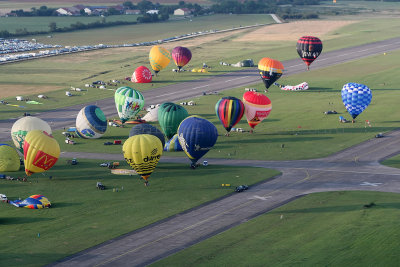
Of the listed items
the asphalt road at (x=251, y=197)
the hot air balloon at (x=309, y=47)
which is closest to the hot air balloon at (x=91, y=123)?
the asphalt road at (x=251, y=197)

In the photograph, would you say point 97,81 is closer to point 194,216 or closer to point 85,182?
point 85,182

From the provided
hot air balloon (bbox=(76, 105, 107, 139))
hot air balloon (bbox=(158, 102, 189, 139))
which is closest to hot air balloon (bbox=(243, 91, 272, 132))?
hot air balloon (bbox=(158, 102, 189, 139))

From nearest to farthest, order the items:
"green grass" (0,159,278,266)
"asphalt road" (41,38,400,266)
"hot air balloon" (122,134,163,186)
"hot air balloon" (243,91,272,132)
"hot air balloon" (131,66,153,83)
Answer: "asphalt road" (41,38,400,266)
"green grass" (0,159,278,266)
"hot air balloon" (122,134,163,186)
"hot air balloon" (243,91,272,132)
"hot air balloon" (131,66,153,83)

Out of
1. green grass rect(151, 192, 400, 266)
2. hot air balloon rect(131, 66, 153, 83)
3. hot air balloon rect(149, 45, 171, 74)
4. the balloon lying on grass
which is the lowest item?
green grass rect(151, 192, 400, 266)

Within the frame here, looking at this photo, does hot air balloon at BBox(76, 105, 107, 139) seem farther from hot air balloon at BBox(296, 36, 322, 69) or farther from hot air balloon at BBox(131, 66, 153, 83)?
hot air balloon at BBox(296, 36, 322, 69)

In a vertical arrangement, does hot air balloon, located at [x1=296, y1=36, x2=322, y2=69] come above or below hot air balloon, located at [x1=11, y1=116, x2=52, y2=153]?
above

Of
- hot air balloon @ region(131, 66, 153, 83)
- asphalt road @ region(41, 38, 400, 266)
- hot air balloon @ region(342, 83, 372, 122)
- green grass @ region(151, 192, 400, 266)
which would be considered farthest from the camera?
hot air balloon @ region(131, 66, 153, 83)

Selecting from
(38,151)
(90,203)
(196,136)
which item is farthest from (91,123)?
(90,203)
